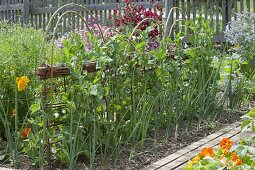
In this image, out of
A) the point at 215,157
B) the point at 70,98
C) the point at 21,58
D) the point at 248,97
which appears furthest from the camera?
the point at 248,97

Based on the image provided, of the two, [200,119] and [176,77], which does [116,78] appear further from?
[200,119]

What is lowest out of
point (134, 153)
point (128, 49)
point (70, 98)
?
point (134, 153)

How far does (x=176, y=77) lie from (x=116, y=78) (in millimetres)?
760

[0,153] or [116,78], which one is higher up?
[116,78]

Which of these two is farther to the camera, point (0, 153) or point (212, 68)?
point (212, 68)

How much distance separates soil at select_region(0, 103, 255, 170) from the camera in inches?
163

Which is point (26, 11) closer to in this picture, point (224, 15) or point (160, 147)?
point (224, 15)

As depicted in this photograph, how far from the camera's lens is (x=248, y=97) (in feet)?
20.6

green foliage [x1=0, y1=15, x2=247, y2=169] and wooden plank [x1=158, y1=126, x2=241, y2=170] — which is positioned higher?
green foliage [x1=0, y1=15, x2=247, y2=169]

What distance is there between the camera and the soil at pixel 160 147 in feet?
13.6

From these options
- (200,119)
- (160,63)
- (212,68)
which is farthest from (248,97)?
(160,63)

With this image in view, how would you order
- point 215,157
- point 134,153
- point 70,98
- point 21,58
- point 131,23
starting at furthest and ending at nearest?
point 131,23, point 21,58, point 134,153, point 70,98, point 215,157

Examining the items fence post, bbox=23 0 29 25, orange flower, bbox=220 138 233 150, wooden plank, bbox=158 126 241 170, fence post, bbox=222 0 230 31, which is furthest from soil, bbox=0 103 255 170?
fence post, bbox=23 0 29 25

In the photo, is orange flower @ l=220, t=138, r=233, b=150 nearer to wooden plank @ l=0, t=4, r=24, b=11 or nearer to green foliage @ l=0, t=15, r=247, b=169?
green foliage @ l=0, t=15, r=247, b=169
